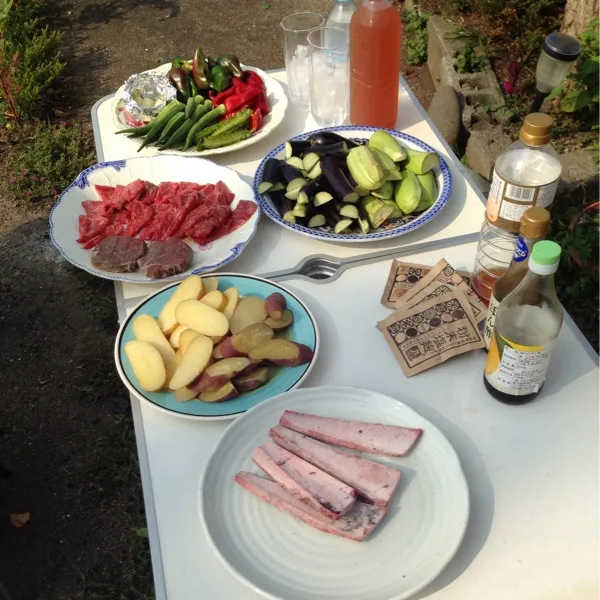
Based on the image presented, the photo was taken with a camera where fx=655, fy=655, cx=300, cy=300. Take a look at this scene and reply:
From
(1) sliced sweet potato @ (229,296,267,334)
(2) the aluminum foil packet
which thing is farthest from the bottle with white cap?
(2) the aluminum foil packet

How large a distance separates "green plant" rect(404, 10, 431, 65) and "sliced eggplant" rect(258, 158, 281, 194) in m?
2.69

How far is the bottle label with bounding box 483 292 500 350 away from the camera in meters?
1.29

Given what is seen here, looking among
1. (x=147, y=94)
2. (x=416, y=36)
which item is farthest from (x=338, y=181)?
(x=416, y=36)

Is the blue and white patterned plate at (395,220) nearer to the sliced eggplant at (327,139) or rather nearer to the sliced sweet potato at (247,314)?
the sliced eggplant at (327,139)

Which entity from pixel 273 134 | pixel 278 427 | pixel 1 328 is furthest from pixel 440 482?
pixel 1 328

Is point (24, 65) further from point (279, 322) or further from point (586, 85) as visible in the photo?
point (279, 322)

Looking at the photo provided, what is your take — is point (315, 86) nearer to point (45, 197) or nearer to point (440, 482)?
point (440, 482)

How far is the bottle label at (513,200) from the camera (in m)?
Answer: 1.24

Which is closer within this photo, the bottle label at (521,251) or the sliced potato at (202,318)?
the bottle label at (521,251)

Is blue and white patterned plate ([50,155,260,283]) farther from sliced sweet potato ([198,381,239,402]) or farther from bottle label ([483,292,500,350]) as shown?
bottle label ([483,292,500,350])

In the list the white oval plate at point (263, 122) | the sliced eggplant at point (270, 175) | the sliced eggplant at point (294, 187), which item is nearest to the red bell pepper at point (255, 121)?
the white oval plate at point (263, 122)

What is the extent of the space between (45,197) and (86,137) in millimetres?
526

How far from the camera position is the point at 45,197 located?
351cm

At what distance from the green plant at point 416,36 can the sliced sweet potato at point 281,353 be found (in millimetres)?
3300
